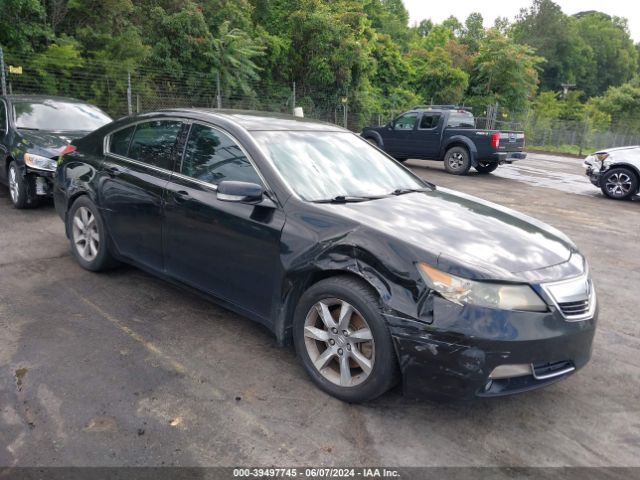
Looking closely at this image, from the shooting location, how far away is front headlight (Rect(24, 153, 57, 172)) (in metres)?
7.08

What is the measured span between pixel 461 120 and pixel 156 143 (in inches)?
489

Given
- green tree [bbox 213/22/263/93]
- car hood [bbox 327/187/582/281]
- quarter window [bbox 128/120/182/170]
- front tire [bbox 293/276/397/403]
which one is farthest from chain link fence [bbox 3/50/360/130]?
front tire [bbox 293/276/397/403]

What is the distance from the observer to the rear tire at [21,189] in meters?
7.27

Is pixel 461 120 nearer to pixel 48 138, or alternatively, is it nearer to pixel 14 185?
pixel 48 138

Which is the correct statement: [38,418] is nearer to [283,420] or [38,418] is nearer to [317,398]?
[283,420]

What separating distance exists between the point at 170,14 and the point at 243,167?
18.1 meters

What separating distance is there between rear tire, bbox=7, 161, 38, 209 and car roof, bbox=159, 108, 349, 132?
12.4 feet

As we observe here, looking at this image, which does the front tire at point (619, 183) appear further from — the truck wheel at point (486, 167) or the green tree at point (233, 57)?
the green tree at point (233, 57)

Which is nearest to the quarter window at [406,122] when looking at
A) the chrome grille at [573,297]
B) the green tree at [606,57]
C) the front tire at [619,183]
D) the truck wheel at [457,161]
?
the truck wheel at [457,161]

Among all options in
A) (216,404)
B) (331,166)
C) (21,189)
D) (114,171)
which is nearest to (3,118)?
(21,189)

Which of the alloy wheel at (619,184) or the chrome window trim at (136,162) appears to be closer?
the chrome window trim at (136,162)

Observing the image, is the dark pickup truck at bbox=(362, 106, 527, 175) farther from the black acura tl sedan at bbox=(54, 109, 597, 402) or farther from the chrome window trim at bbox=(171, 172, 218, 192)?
the chrome window trim at bbox=(171, 172, 218, 192)

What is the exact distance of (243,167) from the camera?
3.72 metres

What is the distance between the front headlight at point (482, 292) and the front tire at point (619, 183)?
1038cm
